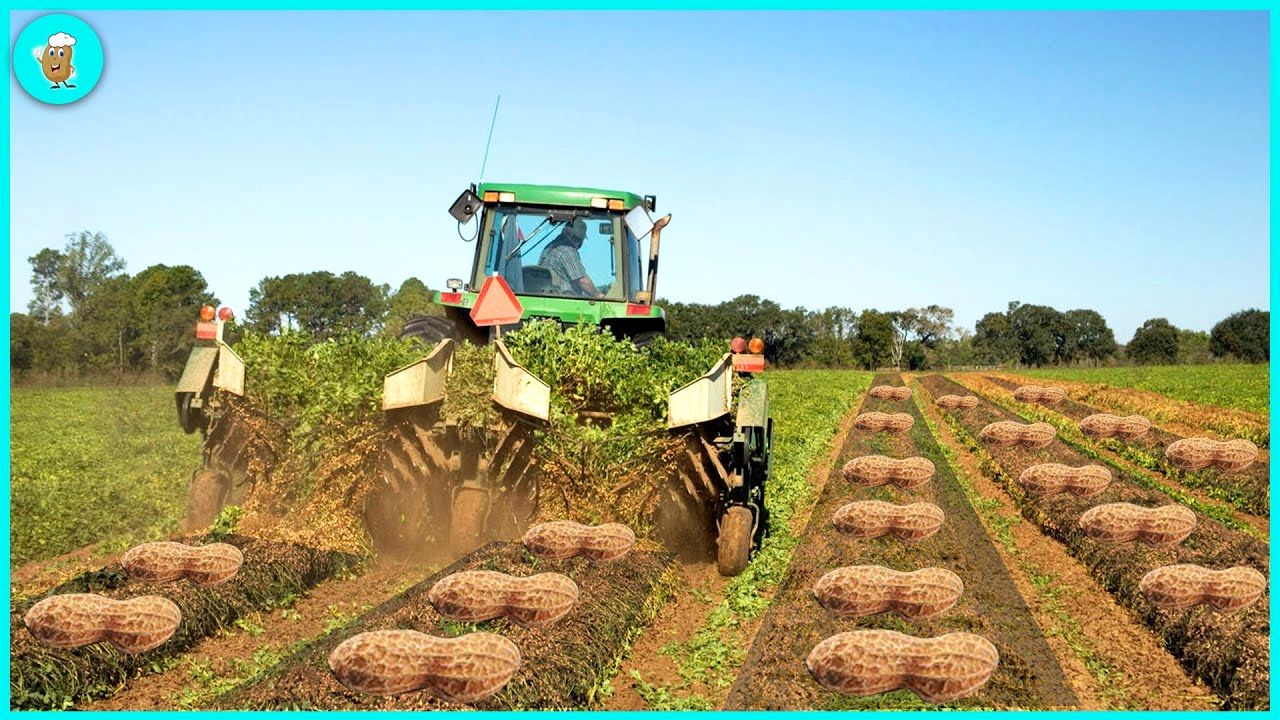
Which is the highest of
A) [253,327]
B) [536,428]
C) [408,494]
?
[253,327]

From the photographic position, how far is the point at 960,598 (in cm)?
712

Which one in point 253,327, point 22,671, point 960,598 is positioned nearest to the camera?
point 22,671

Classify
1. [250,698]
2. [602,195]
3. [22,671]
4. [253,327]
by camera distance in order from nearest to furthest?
[250,698], [22,671], [253,327], [602,195]

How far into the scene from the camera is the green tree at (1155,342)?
3216 inches

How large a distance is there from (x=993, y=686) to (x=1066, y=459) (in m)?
11.1

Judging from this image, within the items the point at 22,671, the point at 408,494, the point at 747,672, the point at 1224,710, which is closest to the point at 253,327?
the point at 408,494

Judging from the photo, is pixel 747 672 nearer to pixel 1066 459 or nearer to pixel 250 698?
pixel 250 698

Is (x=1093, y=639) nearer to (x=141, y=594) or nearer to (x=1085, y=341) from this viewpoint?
(x=141, y=594)
